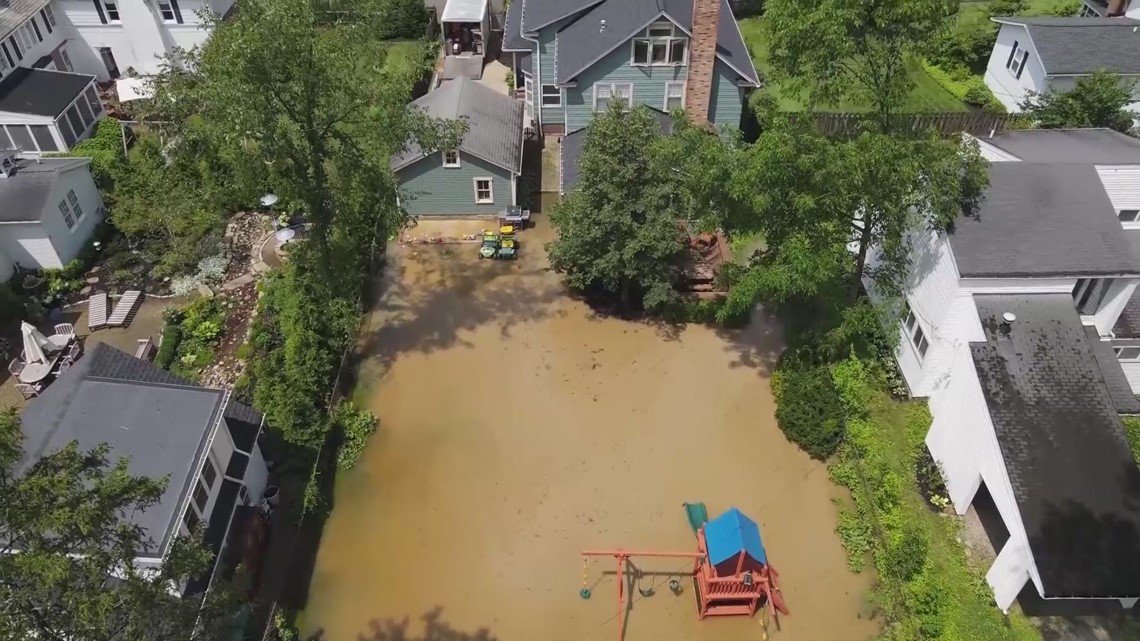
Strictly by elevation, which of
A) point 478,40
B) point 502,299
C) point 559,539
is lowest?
point 559,539

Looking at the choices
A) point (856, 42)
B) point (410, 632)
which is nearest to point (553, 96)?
point (856, 42)

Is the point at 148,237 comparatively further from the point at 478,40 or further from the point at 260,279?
the point at 478,40

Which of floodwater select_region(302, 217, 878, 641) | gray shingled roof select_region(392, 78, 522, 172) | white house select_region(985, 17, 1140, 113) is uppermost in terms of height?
white house select_region(985, 17, 1140, 113)

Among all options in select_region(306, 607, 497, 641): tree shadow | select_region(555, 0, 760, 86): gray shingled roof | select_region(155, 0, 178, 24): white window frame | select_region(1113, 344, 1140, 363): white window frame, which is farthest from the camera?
select_region(155, 0, 178, 24): white window frame

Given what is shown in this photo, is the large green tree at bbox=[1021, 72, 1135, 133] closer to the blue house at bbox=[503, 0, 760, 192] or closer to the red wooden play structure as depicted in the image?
the blue house at bbox=[503, 0, 760, 192]

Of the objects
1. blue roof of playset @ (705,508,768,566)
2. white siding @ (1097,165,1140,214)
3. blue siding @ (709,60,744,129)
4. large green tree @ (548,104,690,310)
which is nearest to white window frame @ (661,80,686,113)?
blue siding @ (709,60,744,129)

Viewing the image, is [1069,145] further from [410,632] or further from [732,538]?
[410,632]

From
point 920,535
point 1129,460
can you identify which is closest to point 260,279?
point 920,535
